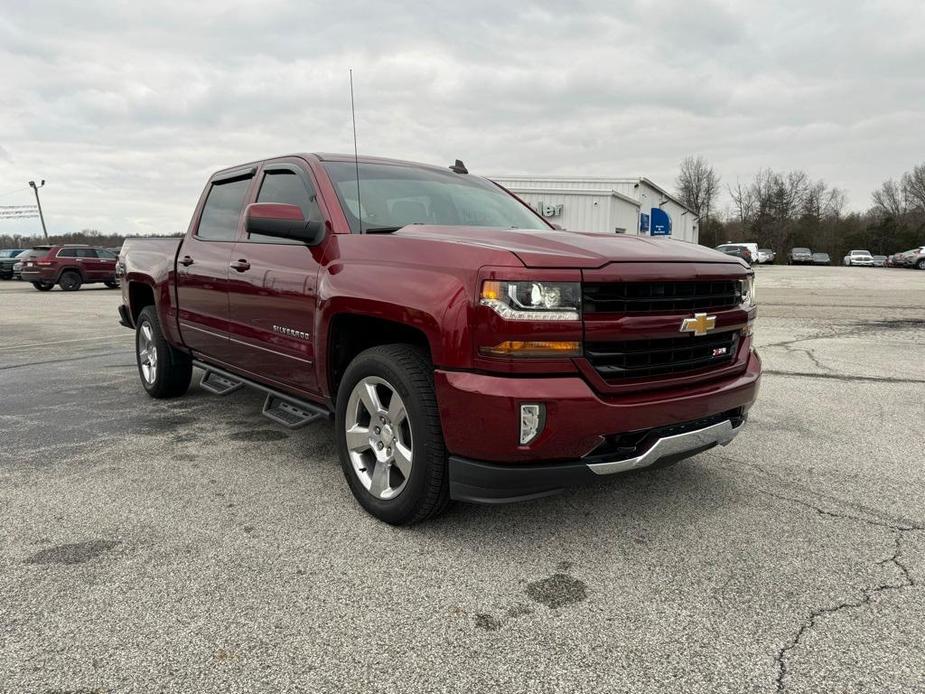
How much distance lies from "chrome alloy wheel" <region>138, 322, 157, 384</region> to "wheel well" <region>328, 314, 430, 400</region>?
2979 mm

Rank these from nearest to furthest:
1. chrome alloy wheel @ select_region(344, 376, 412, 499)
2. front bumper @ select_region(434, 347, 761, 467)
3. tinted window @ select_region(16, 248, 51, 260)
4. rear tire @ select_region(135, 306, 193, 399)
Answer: front bumper @ select_region(434, 347, 761, 467) < chrome alloy wheel @ select_region(344, 376, 412, 499) < rear tire @ select_region(135, 306, 193, 399) < tinted window @ select_region(16, 248, 51, 260)

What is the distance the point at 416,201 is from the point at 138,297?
3578 mm

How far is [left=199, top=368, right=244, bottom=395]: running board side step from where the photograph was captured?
4.73m

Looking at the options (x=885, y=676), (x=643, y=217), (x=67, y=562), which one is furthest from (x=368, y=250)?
(x=643, y=217)

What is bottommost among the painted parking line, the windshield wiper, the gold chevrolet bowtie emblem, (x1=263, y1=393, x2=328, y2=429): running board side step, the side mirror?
the painted parking line

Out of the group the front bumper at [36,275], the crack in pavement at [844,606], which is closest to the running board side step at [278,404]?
the crack in pavement at [844,606]

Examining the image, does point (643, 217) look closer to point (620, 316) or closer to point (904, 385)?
point (904, 385)

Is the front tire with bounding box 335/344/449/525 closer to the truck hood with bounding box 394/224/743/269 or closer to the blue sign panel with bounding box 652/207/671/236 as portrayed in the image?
the truck hood with bounding box 394/224/743/269

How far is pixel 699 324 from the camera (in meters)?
2.98

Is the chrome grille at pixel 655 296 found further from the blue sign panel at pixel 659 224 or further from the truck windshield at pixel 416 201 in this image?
the blue sign panel at pixel 659 224

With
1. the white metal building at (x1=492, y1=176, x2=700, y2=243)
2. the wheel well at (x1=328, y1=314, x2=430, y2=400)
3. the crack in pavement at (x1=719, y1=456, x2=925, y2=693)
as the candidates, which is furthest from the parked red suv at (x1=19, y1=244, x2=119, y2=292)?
the crack in pavement at (x1=719, y1=456, x2=925, y2=693)

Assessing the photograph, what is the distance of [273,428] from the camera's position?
4914mm

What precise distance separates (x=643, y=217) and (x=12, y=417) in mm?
38676

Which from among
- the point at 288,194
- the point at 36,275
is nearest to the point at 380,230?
the point at 288,194
